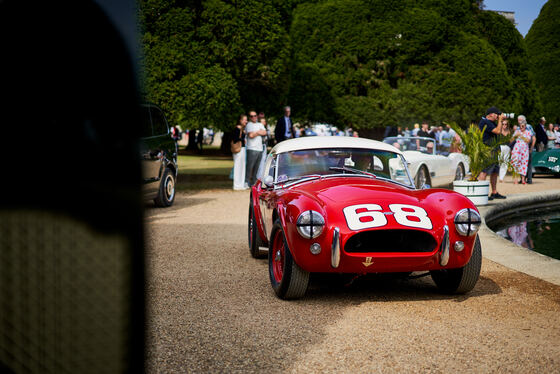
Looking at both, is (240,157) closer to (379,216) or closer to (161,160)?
(161,160)

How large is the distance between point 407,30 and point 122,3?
3474 cm

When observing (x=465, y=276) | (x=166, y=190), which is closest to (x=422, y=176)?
(x=166, y=190)

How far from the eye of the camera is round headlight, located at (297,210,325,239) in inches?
193

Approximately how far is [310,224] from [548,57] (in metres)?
54.5

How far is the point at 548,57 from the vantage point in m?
53.4

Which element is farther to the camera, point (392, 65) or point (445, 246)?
point (392, 65)

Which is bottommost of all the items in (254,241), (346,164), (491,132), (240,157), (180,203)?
(180,203)

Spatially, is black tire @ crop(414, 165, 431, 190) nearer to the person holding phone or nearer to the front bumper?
the person holding phone

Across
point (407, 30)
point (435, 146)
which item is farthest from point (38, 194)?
point (407, 30)

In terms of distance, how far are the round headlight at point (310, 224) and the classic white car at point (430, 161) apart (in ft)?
29.5

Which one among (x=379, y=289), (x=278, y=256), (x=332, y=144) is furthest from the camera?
(x=332, y=144)

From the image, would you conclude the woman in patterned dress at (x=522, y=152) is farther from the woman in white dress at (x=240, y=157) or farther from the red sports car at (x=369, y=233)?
the red sports car at (x=369, y=233)

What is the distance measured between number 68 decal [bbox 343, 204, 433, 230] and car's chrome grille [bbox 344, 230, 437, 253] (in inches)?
4.2

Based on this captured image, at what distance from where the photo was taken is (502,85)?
3472 cm
